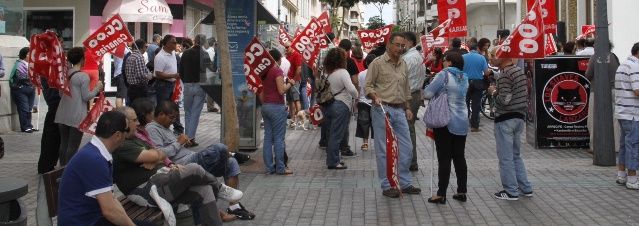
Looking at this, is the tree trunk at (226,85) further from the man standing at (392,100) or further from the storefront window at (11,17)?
the storefront window at (11,17)

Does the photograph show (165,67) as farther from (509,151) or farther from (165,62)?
(509,151)

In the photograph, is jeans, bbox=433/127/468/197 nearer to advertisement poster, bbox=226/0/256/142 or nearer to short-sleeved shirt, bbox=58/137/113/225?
short-sleeved shirt, bbox=58/137/113/225

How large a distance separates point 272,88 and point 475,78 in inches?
250

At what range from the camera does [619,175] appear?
9.31m

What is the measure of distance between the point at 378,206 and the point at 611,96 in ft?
13.2

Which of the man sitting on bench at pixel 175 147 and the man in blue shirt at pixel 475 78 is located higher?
the man in blue shirt at pixel 475 78

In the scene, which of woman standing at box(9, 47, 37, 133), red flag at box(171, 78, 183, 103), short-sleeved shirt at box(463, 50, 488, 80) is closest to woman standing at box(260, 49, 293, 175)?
red flag at box(171, 78, 183, 103)

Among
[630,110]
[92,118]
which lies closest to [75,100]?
[92,118]

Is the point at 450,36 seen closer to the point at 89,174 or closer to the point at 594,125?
the point at 594,125

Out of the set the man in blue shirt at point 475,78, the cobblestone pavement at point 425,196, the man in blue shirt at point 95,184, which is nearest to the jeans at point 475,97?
the man in blue shirt at point 475,78

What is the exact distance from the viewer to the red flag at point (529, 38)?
9070 millimetres

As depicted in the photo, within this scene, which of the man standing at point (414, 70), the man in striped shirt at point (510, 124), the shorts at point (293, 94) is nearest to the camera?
the man in striped shirt at point (510, 124)

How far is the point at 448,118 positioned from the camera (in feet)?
26.8

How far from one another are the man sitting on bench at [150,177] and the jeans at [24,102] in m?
9.49
